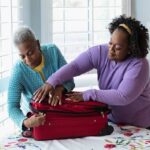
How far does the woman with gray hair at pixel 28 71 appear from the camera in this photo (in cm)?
169

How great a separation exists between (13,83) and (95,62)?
0.45 metres

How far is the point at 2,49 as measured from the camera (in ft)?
7.77

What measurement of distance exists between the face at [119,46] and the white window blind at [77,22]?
1.03m

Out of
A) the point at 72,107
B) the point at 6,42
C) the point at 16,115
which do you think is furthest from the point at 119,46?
the point at 6,42

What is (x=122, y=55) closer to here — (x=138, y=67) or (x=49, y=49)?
(x=138, y=67)

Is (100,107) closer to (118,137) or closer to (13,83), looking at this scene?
(118,137)

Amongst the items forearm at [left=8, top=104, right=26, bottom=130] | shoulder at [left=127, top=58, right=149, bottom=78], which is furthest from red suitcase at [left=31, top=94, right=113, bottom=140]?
shoulder at [left=127, top=58, right=149, bottom=78]

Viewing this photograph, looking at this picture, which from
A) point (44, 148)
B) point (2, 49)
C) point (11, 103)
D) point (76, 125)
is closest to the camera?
point (44, 148)

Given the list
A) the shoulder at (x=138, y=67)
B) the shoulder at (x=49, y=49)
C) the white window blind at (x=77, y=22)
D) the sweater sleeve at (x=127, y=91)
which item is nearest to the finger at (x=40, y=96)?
the sweater sleeve at (x=127, y=91)

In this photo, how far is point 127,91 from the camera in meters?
1.58

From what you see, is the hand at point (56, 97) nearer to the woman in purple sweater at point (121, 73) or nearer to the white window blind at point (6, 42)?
→ the woman in purple sweater at point (121, 73)

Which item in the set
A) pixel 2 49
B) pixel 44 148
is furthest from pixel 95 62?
pixel 2 49

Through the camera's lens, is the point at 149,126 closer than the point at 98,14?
Yes

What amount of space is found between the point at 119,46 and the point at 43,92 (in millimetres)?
447
